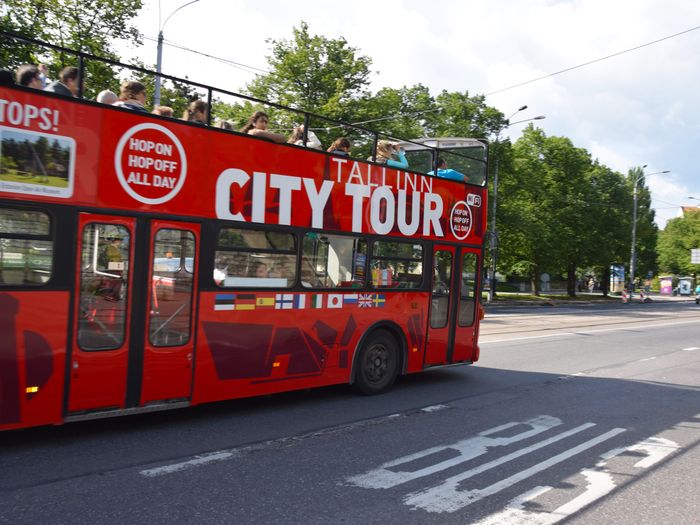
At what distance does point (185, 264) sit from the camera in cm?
623

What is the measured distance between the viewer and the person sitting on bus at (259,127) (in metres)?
6.99

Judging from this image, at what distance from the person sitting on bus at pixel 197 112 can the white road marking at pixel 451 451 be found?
152 inches

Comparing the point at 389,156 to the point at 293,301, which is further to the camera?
the point at 389,156

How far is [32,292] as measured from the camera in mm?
5160

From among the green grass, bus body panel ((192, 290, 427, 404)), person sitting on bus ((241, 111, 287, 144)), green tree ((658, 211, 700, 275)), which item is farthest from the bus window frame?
green tree ((658, 211, 700, 275))

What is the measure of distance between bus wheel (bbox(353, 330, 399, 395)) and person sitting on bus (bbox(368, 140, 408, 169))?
7.68ft

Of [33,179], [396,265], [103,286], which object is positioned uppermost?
[33,179]

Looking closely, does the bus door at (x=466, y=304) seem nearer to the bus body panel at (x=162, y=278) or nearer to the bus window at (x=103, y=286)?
the bus body panel at (x=162, y=278)

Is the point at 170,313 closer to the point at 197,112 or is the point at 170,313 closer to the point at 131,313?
the point at 131,313

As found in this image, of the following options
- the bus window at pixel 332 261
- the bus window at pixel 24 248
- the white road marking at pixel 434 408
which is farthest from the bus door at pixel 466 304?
the bus window at pixel 24 248

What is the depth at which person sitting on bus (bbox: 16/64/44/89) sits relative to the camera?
529 cm

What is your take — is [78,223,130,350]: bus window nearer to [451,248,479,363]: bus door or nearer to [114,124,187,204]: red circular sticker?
[114,124,187,204]: red circular sticker

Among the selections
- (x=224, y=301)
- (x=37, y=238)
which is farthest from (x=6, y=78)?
(x=224, y=301)

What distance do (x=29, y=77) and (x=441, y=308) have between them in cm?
633
